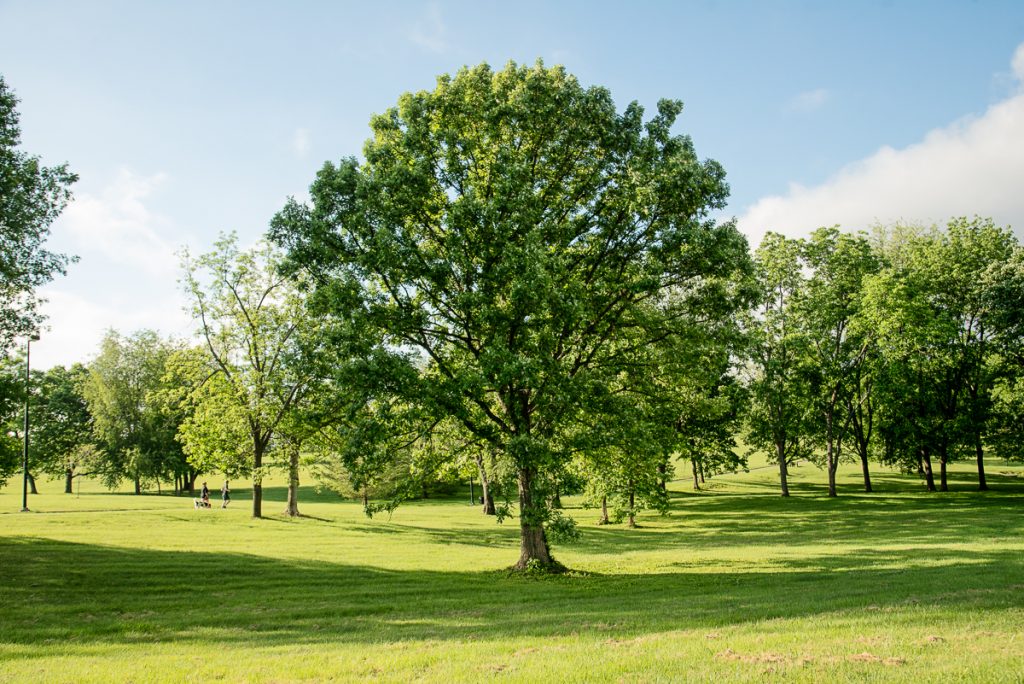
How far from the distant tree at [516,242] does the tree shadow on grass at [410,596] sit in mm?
4037

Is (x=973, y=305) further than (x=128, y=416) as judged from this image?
No

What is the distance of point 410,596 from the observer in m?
19.5

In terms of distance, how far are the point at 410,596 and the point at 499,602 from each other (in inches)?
121

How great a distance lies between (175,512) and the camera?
140 ft

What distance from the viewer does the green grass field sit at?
10.1 metres

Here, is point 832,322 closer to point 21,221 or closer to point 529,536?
point 529,536

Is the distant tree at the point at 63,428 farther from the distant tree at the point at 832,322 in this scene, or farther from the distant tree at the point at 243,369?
the distant tree at the point at 832,322

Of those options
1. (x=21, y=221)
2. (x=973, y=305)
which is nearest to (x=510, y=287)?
(x=21, y=221)

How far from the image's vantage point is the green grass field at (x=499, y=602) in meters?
10.1

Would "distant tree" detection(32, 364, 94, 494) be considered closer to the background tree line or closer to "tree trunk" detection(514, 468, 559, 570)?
the background tree line

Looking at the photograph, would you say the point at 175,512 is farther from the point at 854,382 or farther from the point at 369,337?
the point at 854,382

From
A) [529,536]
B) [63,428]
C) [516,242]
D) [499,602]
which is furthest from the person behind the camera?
[63,428]

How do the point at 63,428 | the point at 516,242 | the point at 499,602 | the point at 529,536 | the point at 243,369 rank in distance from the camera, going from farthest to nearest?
1. the point at 63,428
2. the point at 243,369
3. the point at 529,536
4. the point at 516,242
5. the point at 499,602

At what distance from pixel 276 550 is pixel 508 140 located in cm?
2005
